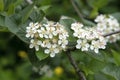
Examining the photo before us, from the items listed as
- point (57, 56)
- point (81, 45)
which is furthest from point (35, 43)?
point (57, 56)

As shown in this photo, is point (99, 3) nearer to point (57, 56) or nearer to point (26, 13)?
point (57, 56)

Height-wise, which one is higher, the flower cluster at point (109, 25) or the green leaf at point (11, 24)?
the flower cluster at point (109, 25)

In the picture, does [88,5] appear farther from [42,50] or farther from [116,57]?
[42,50]

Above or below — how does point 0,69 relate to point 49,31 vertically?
above

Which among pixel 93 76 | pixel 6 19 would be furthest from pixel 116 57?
pixel 6 19

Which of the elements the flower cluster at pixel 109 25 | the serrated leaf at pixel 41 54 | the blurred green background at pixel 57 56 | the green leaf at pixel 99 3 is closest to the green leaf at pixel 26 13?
the blurred green background at pixel 57 56

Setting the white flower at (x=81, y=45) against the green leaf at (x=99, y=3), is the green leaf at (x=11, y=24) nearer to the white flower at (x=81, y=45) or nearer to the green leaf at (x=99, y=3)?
the white flower at (x=81, y=45)
